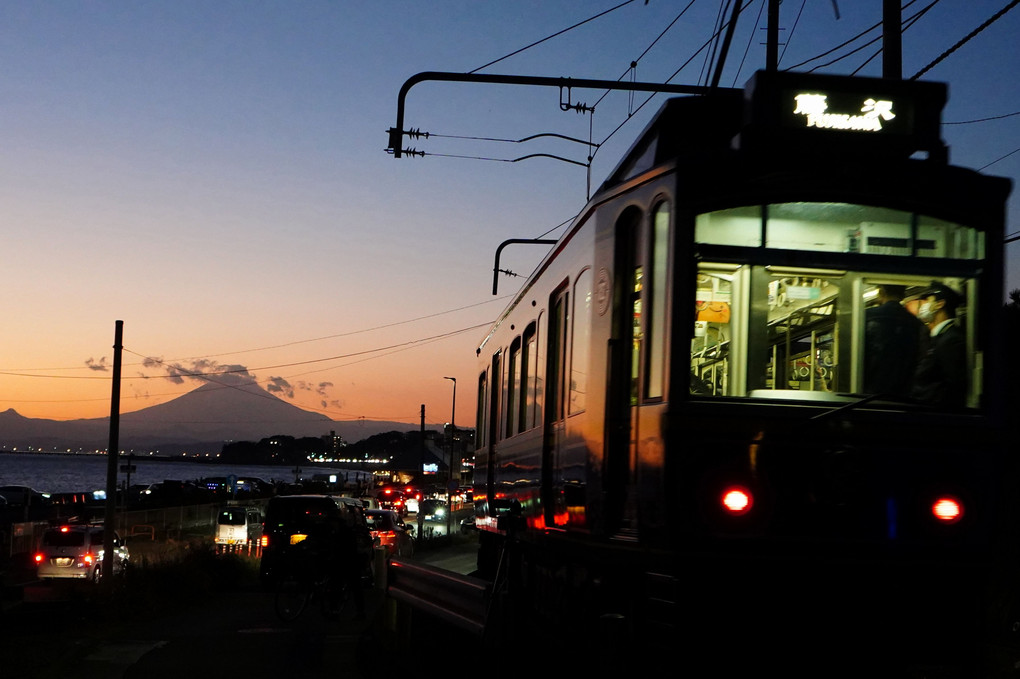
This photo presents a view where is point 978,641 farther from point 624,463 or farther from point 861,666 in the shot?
point 624,463

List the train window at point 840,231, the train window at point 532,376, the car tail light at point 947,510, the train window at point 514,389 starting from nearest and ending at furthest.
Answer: the car tail light at point 947,510, the train window at point 840,231, the train window at point 532,376, the train window at point 514,389

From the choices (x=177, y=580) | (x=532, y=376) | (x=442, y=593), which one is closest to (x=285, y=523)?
(x=177, y=580)

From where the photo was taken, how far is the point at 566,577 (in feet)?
27.3

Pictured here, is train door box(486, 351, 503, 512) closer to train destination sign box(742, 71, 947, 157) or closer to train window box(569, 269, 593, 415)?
train window box(569, 269, 593, 415)

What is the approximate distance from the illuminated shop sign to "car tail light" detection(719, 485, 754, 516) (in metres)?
2.15

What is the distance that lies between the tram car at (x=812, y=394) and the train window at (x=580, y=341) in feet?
2.47

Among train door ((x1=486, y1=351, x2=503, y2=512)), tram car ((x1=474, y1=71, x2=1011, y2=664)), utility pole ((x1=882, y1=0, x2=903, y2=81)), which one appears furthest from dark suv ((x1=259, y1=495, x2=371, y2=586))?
tram car ((x1=474, y1=71, x2=1011, y2=664))

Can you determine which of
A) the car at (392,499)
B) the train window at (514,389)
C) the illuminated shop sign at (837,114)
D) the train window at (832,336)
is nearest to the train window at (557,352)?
the train window at (514,389)

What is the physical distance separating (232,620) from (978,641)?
14027 mm

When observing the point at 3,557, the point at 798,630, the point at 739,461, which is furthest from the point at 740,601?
the point at 3,557

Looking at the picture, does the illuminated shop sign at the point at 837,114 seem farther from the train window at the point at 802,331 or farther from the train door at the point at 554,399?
the train door at the point at 554,399

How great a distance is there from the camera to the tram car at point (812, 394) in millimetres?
6406

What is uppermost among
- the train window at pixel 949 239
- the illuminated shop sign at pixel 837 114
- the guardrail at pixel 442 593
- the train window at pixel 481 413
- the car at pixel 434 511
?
the illuminated shop sign at pixel 837 114

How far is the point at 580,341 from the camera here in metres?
8.14
